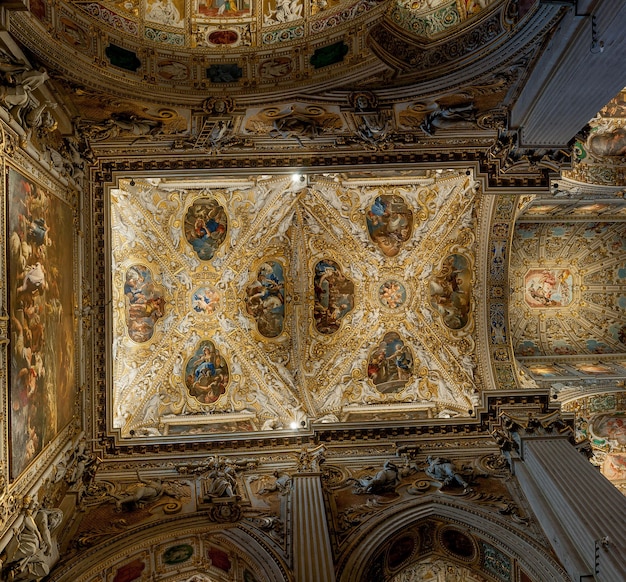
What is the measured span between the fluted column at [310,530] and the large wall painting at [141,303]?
5420 millimetres

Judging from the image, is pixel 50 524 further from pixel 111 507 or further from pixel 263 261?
pixel 263 261

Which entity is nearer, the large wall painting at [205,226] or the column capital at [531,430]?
the column capital at [531,430]

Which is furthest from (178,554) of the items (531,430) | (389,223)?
(389,223)

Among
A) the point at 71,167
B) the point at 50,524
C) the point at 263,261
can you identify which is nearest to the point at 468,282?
the point at 263,261

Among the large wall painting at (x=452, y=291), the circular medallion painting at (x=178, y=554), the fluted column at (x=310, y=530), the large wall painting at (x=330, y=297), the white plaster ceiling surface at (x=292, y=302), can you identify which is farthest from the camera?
the large wall painting at (x=330, y=297)

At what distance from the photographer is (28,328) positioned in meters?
8.82

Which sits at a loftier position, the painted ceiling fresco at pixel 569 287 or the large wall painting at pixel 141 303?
the painted ceiling fresco at pixel 569 287

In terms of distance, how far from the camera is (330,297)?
48.6 ft

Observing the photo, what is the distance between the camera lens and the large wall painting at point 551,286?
1597cm

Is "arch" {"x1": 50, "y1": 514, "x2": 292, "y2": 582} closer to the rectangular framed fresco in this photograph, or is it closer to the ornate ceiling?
the rectangular framed fresco

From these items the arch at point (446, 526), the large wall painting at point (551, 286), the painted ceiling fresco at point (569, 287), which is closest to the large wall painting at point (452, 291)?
the painted ceiling fresco at point (569, 287)

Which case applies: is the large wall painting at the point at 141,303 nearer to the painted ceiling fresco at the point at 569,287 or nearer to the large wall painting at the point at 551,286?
the painted ceiling fresco at the point at 569,287

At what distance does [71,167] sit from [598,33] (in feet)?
29.4

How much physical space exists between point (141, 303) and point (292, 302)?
3851 mm
